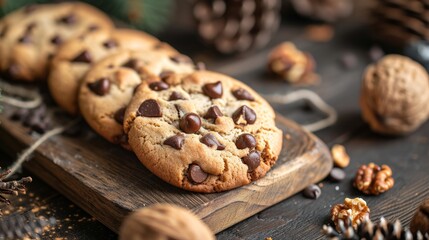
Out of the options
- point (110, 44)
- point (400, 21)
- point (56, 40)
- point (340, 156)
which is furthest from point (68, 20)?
point (400, 21)

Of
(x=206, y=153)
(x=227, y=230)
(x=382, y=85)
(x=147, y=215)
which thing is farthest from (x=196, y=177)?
(x=382, y=85)

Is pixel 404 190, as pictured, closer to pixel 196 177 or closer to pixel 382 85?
pixel 382 85

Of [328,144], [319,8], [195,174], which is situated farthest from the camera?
[319,8]

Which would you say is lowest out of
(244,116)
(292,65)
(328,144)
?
(328,144)

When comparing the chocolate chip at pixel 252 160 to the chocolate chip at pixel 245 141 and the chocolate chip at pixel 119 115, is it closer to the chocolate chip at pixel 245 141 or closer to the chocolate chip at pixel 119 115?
the chocolate chip at pixel 245 141

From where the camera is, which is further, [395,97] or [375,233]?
[395,97]

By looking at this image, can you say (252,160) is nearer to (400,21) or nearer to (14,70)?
(14,70)

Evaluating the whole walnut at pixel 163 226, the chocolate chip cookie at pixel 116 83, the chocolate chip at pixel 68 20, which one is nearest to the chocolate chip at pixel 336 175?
the chocolate chip cookie at pixel 116 83
